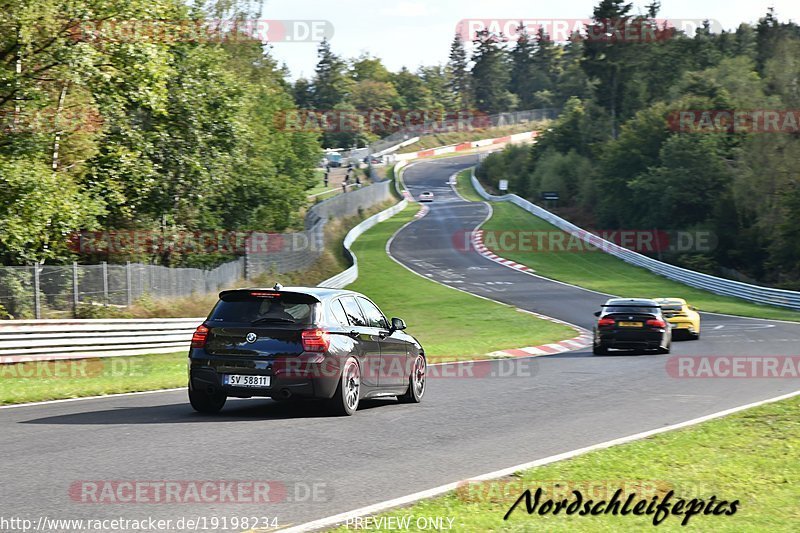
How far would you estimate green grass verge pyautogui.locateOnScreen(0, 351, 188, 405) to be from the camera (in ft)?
49.5

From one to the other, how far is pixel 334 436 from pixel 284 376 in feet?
5.14

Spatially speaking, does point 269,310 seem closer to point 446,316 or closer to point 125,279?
point 125,279

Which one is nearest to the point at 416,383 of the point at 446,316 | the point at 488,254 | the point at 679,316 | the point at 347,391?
the point at 347,391

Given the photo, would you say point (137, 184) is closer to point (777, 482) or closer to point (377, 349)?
point (377, 349)

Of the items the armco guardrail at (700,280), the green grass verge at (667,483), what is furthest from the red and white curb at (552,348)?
the armco guardrail at (700,280)

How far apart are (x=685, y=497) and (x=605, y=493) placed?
0.59 m

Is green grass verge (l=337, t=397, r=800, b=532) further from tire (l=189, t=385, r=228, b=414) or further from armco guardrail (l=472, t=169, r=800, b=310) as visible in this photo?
armco guardrail (l=472, t=169, r=800, b=310)

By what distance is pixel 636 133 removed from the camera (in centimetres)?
7644

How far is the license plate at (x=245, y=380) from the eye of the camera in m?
11.9

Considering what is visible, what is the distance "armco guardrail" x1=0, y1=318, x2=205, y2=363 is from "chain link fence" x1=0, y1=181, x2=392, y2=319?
1569 mm

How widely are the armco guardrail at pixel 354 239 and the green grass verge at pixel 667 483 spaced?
3086 cm

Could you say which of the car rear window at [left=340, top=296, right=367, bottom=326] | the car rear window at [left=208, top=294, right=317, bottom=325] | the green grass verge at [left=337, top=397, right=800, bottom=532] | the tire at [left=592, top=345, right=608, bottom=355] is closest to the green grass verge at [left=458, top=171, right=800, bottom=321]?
the tire at [left=592, top=345, right=608, bottom=355]

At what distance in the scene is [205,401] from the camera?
1242cm

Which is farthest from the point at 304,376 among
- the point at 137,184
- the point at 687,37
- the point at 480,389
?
the point at 687,37
